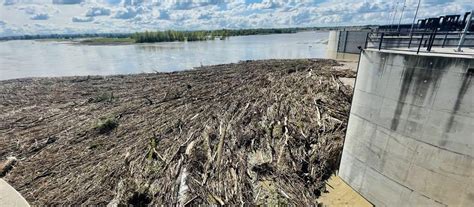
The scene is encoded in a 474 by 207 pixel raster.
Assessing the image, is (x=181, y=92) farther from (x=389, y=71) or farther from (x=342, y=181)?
(x=389, y=71)

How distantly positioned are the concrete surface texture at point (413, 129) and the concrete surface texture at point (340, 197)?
0.27 metres

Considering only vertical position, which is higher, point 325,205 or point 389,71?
point 389,71

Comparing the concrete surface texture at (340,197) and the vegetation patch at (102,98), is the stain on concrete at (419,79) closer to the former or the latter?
the concrete surface texture at (340,197)

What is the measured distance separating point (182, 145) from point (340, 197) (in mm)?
6612

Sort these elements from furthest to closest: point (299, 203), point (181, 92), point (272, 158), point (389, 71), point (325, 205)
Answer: point (181, 92)
point (272, 158)
point (325, 205)
point (299, 203)
point (389, 71)

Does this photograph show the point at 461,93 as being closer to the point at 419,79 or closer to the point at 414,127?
the point at 419,79

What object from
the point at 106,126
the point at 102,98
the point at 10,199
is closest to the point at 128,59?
the point at 102,98

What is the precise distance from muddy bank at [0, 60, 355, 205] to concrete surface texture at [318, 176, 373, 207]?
0.35 metres

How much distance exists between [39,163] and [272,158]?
32.6 ft

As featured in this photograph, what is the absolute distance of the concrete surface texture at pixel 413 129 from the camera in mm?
5746

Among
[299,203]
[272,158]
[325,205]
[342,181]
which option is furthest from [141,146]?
[342,181]

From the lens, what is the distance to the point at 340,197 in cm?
858

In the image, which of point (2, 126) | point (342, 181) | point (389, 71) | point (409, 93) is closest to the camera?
point (409, 93)

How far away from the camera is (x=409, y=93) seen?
6.61 meters
